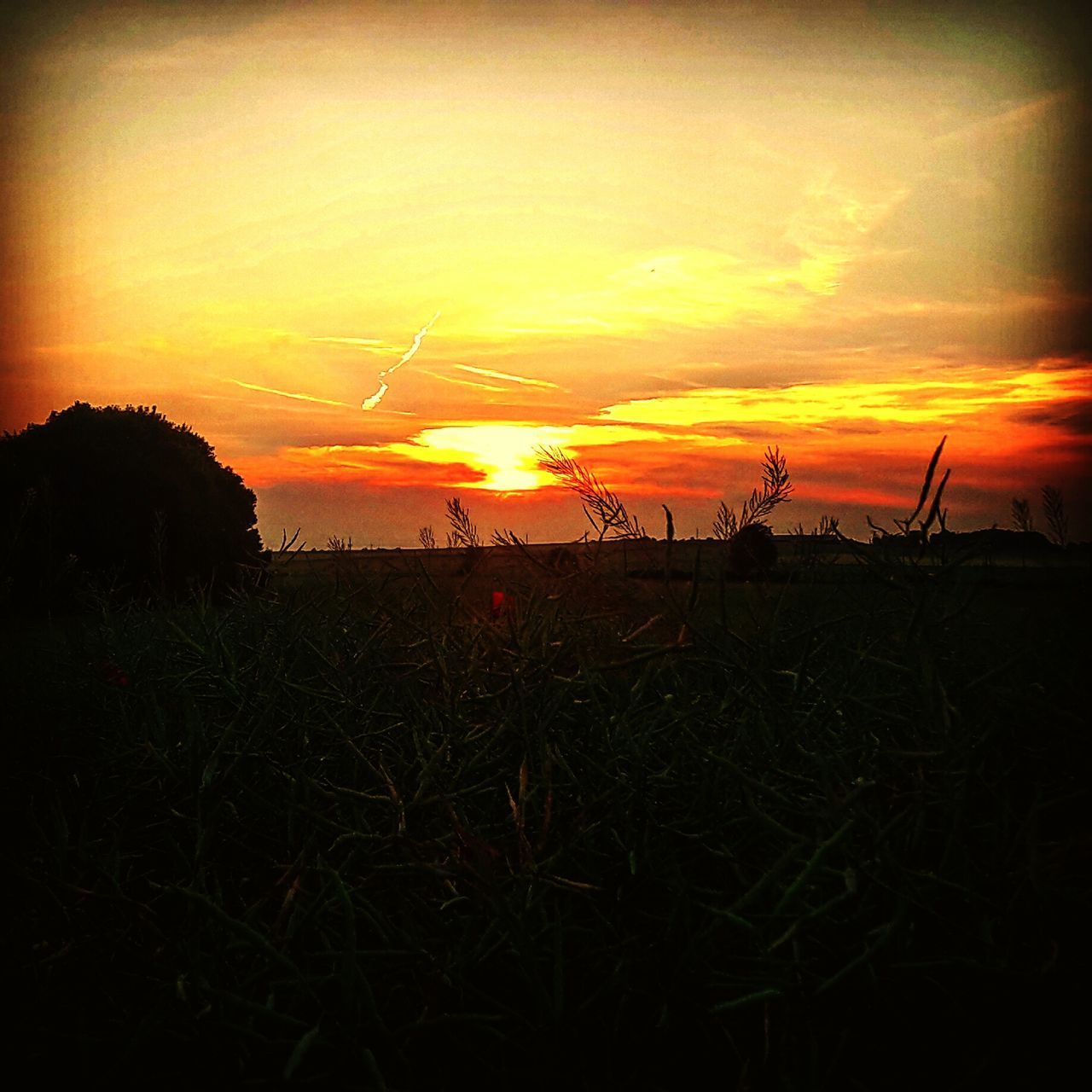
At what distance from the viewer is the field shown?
2.68 ft

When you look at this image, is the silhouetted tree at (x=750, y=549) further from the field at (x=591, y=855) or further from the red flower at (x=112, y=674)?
the red flower at (x=112, y=674)

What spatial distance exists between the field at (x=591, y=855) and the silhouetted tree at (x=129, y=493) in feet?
37.0

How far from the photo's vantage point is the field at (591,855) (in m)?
0.82

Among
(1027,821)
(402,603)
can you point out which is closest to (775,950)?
(1027,821)

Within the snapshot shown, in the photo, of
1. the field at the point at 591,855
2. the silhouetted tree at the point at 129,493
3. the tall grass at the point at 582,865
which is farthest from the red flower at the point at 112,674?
the silhouetted tree at the point at 129,493

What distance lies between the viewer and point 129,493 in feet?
48.0

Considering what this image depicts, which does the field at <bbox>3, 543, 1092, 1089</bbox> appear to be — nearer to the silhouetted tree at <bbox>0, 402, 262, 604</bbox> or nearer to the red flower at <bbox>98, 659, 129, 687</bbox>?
the red flower at <bbox>98, 659, 129, 687</bbox>

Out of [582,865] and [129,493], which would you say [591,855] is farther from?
[129,493]

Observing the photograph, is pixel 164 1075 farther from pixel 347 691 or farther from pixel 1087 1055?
pixel 1087 1055

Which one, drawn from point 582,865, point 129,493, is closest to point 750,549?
point 582,865

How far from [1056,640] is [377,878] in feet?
2.89

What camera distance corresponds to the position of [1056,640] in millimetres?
1295

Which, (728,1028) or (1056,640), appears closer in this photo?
(728,1028)

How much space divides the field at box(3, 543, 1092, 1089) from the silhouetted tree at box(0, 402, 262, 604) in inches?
445
